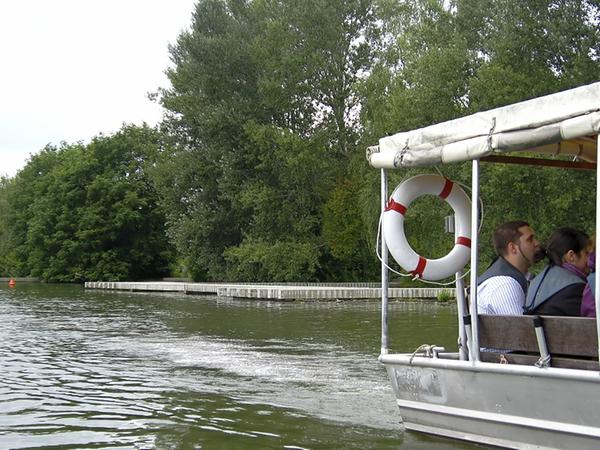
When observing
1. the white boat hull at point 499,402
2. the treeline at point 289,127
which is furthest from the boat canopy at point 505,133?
the treeline at point 289,127

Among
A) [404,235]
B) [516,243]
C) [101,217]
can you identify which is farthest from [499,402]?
[101,217]

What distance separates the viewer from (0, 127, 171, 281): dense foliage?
6444 centimetres

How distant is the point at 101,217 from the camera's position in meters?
65.0

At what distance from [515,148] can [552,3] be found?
25584 mm

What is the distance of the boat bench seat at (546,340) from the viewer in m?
6.69

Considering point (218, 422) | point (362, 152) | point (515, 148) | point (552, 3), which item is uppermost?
point (552, 3)

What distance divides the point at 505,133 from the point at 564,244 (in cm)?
100

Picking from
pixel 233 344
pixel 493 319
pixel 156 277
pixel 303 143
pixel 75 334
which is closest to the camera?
pixel 493 319

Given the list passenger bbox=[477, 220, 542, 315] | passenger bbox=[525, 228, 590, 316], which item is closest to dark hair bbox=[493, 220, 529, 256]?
passenger bbox=[477, 220, 542, 315]

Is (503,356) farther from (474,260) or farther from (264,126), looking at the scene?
(264,126)

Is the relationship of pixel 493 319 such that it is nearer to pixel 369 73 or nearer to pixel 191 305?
pixel 191 305

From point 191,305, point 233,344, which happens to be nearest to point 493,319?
point 233,344

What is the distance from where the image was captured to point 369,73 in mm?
45688

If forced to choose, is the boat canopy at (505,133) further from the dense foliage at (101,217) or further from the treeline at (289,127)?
the dense foliage at (101,217)
